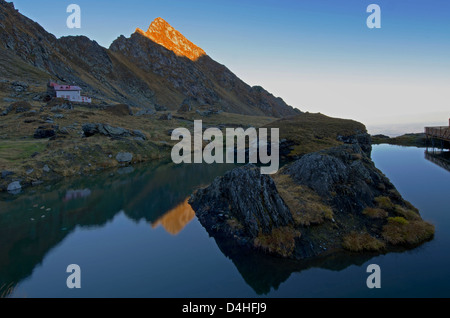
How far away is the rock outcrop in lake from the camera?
20.8 meters

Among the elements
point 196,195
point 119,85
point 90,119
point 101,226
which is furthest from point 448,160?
point 119,85

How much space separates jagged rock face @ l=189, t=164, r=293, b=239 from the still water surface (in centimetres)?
210

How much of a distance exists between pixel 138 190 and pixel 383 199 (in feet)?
106

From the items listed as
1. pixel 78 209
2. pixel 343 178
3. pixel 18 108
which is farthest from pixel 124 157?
pixel 343 178

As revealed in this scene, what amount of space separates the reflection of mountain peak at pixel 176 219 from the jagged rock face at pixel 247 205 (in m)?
1.54

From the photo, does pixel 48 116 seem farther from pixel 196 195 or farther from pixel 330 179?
pixel 330 179

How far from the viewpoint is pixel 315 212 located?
2345cm

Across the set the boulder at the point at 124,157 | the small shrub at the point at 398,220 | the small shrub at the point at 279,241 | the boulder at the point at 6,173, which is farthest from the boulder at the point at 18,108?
the small shrub at the point at 398,220

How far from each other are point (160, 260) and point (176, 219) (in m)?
8.50

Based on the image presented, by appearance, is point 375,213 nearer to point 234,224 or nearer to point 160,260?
point 234,224

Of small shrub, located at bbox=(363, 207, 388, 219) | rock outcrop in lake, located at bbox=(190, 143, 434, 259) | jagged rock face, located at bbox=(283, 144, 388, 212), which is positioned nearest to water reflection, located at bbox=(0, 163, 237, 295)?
rock outcrop in lake, located at bbox=(190, 143, 434, 259)

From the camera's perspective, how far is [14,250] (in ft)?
71.3

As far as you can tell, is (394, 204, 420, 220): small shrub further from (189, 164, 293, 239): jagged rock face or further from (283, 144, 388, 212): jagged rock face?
(189, 164, 293, 239): jagged rock face

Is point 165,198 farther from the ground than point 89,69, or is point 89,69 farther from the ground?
Result: point 89,69
